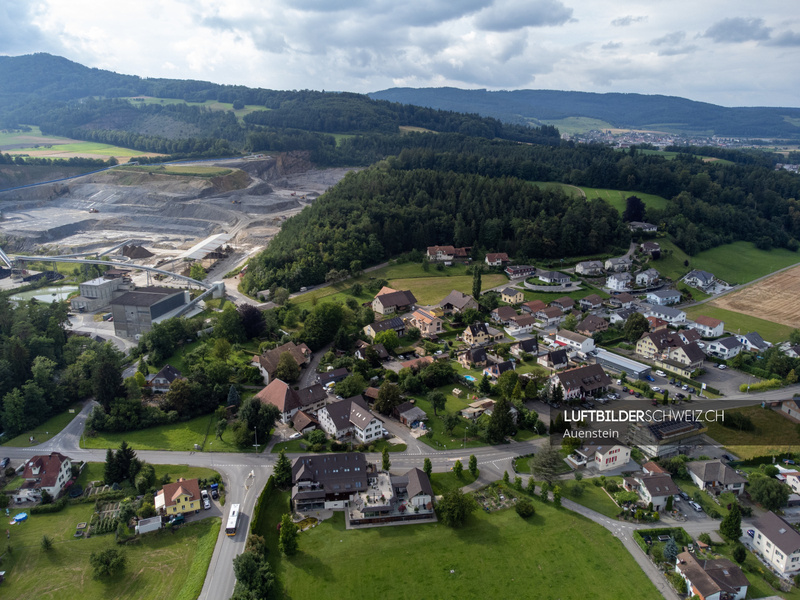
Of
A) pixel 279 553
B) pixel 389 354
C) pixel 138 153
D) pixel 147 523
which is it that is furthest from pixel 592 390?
pixel 138 153

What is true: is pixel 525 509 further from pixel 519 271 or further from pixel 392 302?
pixel 519 271

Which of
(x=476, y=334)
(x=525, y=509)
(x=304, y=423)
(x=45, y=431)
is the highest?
(x=476, y=334)

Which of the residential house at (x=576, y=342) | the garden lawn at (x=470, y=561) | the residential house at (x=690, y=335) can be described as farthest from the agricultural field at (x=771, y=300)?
the garden lawn at (x=470, y=561)

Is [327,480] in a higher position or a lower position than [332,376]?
higher

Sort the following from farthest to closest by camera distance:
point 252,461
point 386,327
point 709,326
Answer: point 709,326, point 386,327, point 252,461

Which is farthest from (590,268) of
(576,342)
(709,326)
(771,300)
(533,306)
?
(576,342)

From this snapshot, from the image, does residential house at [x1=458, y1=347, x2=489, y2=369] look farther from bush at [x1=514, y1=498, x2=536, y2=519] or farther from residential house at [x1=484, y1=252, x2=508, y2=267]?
residential house at [x1=484, y1=252, x2=508, y2=267]

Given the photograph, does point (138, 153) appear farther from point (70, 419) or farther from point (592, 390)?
point (592, 390)

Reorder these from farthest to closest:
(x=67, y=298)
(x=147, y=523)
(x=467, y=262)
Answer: (x=467, y=262) < (x=67, y=298) < (x=147, y=523)
